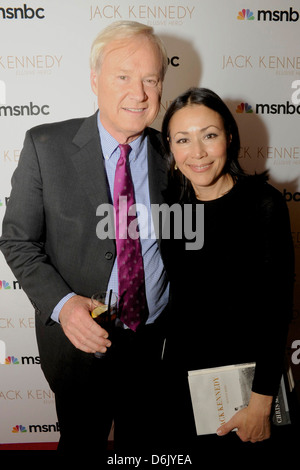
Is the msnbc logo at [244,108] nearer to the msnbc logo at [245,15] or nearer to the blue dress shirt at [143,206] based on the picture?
the msnbc logo at [245,15]

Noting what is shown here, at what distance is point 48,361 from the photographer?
1826 millimetres

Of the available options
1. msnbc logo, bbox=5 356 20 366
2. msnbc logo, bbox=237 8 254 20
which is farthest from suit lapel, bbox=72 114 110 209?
msnbc logo, bbox=5 356 20 366

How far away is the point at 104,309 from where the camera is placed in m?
1.48

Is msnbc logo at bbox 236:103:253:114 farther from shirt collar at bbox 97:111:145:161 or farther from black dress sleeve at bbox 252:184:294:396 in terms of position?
black dress sleeve at bbox 252:184:294:396

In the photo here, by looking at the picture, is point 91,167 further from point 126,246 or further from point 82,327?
point 82,327

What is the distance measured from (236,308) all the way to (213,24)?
1.67 meters

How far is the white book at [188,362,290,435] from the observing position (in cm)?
139

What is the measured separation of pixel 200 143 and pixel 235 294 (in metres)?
0.62

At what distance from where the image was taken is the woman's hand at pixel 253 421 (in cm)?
140

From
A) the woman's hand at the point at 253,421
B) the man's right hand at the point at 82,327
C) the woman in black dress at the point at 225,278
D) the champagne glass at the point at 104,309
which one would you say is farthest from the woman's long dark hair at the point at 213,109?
the woman's hand at the point at 253,421

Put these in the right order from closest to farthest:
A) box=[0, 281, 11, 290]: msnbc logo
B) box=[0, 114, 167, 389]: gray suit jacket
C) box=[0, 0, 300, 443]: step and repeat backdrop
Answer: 1. box=[0, 114, 167, 389]: gray suit jacket
2. box=[0, 0, 300, 443]: step and repeat backdrop
3. box=[0, 281, 11, 290]: msnbc logo

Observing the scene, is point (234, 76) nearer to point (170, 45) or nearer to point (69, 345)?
point (170, 45)
